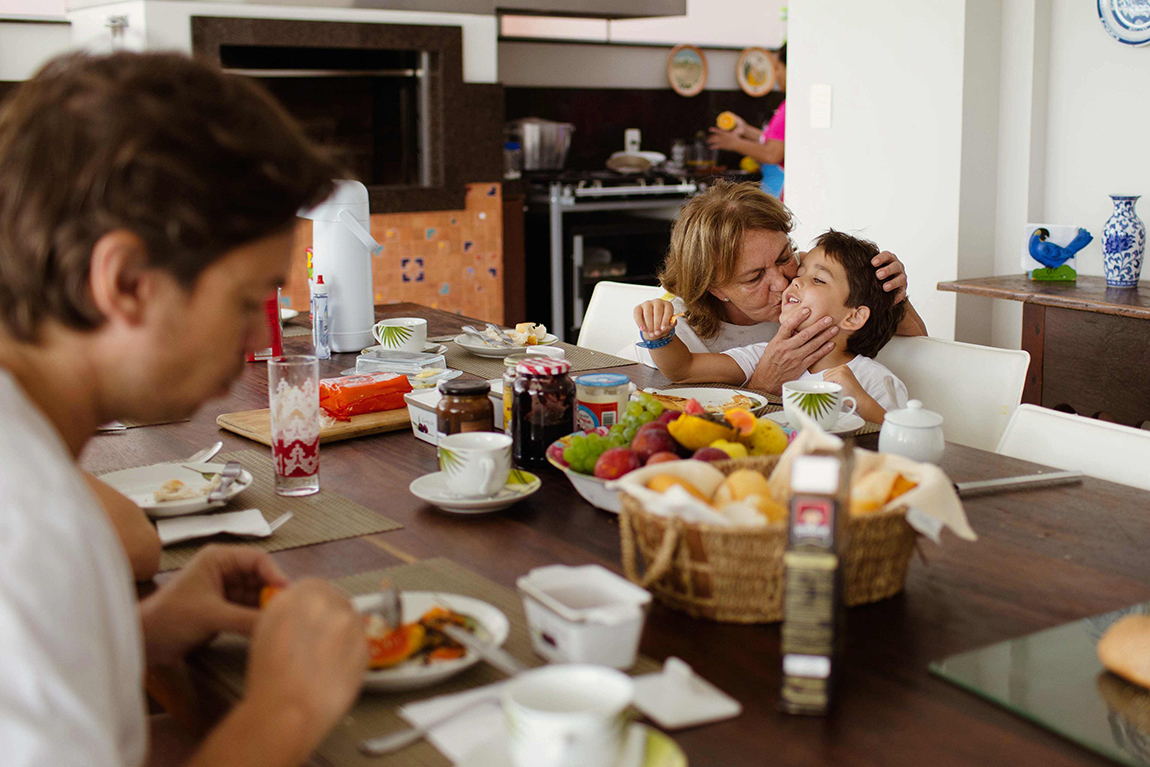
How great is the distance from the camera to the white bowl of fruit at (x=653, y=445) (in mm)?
1278

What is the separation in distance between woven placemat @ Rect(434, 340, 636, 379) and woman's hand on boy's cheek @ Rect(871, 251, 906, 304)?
0.54 metres

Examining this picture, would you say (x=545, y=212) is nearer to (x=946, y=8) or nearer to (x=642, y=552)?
(x=946, y=8)

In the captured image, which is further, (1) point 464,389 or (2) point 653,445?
(1) point 464,389

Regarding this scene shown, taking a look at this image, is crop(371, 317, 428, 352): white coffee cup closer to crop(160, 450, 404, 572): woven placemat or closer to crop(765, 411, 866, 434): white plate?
crop(160, 450, 404, 572): woven placemat

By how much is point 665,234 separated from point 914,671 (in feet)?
15.3

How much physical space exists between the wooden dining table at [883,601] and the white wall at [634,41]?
14.2ft

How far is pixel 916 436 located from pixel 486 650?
76cm

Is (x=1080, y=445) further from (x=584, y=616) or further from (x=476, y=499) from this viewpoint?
(x=584, y=616)

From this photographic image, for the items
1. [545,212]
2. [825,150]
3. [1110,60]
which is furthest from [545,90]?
[1110,60]

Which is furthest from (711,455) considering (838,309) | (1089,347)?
(1089,347)

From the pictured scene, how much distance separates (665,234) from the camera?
547 centimetres

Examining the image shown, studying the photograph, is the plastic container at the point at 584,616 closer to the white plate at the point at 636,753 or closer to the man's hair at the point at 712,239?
the white plate at the point at 636,753

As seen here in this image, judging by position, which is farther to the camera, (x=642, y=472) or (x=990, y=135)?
(x=990, y=135)

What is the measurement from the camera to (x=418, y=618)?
0.99 metres
